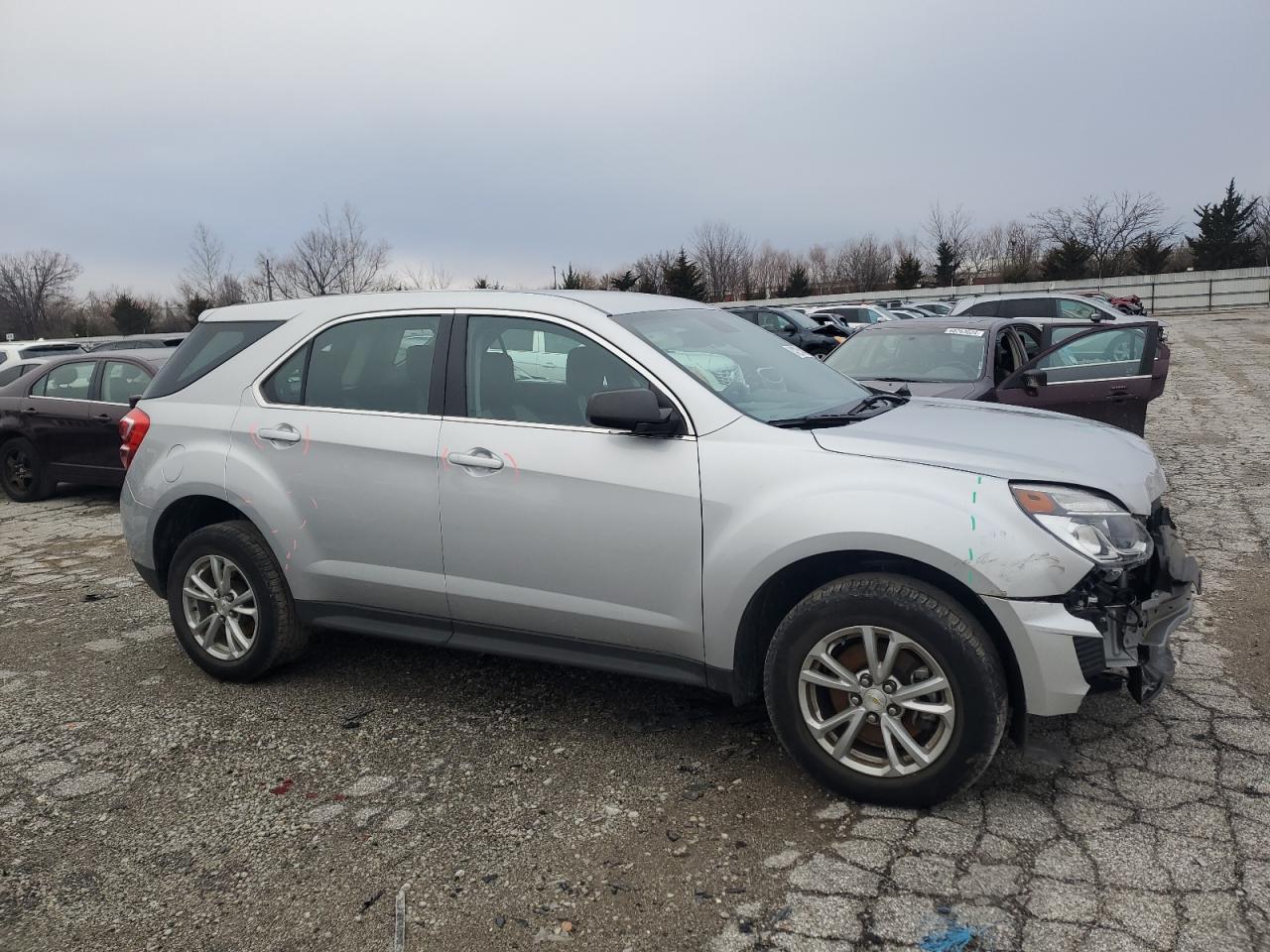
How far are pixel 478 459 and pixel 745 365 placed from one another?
1.19m

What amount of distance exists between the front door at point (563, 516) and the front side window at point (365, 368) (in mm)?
192

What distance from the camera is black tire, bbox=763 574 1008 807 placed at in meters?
3.09

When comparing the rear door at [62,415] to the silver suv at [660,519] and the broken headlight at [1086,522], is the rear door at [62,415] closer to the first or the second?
the silver suv at [660,519]

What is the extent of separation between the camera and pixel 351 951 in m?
2.71

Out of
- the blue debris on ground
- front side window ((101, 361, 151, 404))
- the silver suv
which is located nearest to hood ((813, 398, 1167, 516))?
the silver suv

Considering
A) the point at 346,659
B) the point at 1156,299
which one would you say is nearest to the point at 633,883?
the point at 346,659

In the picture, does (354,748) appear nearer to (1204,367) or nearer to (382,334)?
(382,334)

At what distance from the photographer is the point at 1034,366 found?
815 centimetres

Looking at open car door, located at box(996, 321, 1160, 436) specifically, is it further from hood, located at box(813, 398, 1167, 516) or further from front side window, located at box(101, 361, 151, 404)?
front side window, located at box(101, 361, 151, 404)

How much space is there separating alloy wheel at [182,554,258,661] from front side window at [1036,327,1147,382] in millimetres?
6626

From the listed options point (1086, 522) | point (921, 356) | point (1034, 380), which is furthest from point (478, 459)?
point (921, 356)

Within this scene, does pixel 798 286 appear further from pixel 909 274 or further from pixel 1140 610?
pixel 1140 610

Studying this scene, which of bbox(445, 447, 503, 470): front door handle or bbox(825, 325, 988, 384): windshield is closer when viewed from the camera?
bbox(445, 447, 503, 470): front door handle

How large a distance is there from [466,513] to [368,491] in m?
0.52
